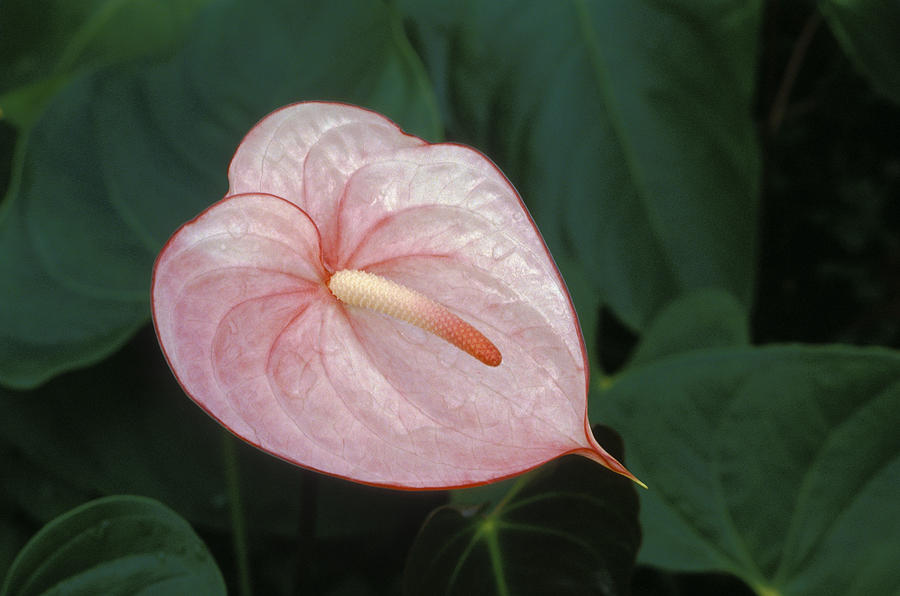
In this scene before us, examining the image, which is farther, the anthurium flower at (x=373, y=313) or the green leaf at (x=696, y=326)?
the green leaf at (x=696, y=326)

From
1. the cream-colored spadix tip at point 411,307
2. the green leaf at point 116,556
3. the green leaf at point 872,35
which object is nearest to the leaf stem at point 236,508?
the green leaf at point 116,556

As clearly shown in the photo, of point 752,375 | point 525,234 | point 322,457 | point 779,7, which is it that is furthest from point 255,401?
point 779,7

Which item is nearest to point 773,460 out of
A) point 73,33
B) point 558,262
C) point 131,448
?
point 558,262

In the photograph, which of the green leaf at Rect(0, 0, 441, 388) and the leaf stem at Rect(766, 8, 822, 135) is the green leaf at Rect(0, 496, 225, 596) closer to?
the green leaf at Rect(0, 0, 441, 388)

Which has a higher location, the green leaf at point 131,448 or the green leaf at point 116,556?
the green leaf at point 116,556

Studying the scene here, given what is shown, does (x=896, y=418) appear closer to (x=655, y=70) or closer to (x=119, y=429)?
(x=655, y=70)

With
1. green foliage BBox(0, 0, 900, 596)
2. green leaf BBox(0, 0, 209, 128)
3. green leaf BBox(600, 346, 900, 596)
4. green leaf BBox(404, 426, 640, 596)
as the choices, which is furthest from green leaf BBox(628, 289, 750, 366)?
green leaf BBox(0, 0, 209, 128)

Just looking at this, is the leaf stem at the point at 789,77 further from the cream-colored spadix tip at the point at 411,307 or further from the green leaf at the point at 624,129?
the cream-colored spadix tip at the point at 411,307
